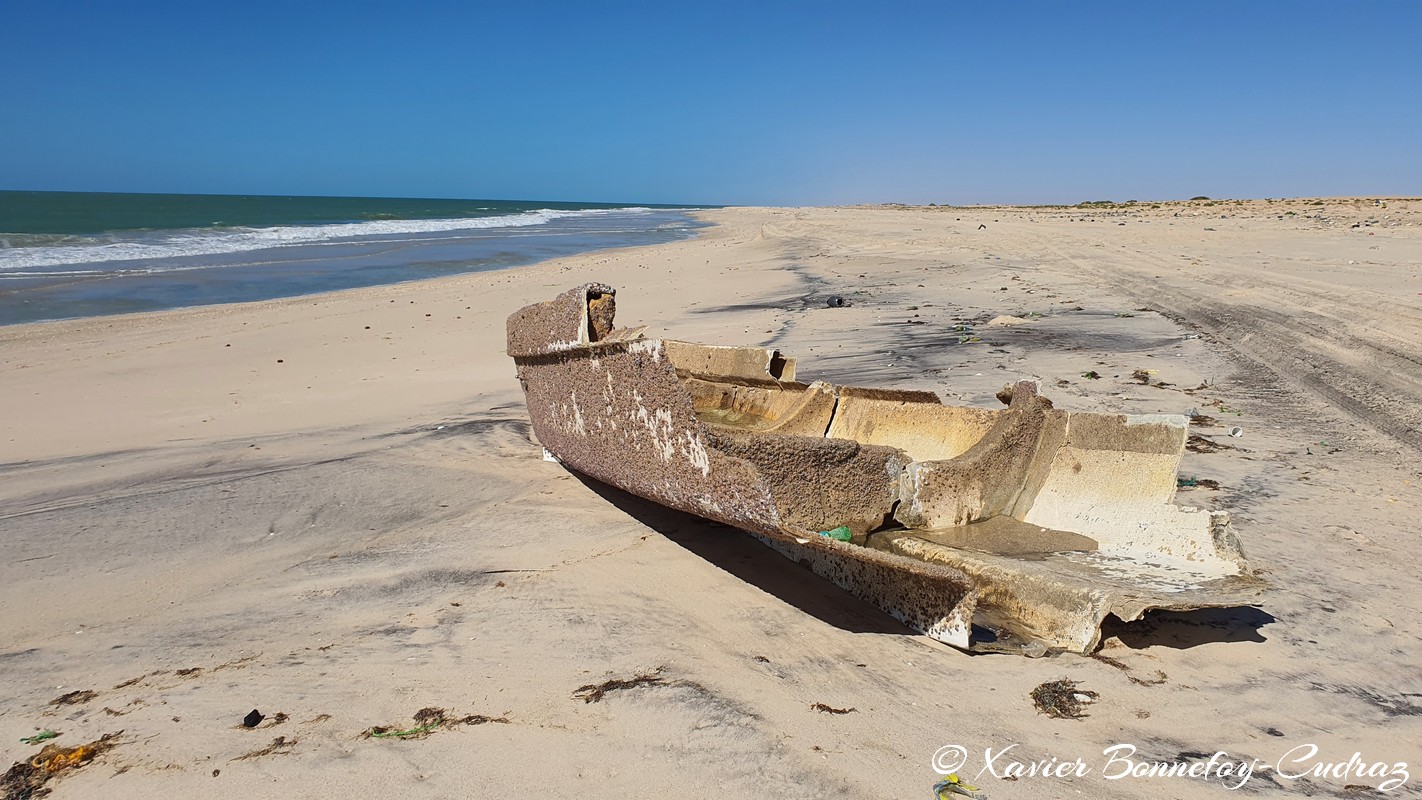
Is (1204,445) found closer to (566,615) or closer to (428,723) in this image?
(566,615)

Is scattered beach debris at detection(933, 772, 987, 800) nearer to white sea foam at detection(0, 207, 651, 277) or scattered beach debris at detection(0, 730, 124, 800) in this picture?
scattered beach debris at detection(0, 730, 124, 800)

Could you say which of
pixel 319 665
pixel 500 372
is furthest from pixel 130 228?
pixel 319 665

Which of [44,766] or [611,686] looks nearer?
[44,766]

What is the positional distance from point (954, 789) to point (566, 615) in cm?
143

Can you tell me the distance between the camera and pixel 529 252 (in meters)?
24.1

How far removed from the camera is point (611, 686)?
8.13ft

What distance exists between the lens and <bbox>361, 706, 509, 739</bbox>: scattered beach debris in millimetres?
2205

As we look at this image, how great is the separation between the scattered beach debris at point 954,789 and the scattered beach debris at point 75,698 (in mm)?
2326

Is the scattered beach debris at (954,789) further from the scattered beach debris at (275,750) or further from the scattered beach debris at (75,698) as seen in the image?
the scattered beach debris at (75,698)

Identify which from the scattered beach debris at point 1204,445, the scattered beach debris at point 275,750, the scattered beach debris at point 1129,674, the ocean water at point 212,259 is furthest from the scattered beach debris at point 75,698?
the ocean water at point 212,259

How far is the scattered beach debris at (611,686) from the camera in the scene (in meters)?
2.42

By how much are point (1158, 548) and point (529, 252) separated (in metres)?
22.5

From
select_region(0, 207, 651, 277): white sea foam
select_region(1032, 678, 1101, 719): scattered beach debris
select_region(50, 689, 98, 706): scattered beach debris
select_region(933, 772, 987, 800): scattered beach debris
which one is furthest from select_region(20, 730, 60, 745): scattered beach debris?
select_region(0, 207, 651, 277): white sea foam

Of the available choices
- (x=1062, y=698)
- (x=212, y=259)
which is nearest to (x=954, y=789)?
(x=1062, y=698)
